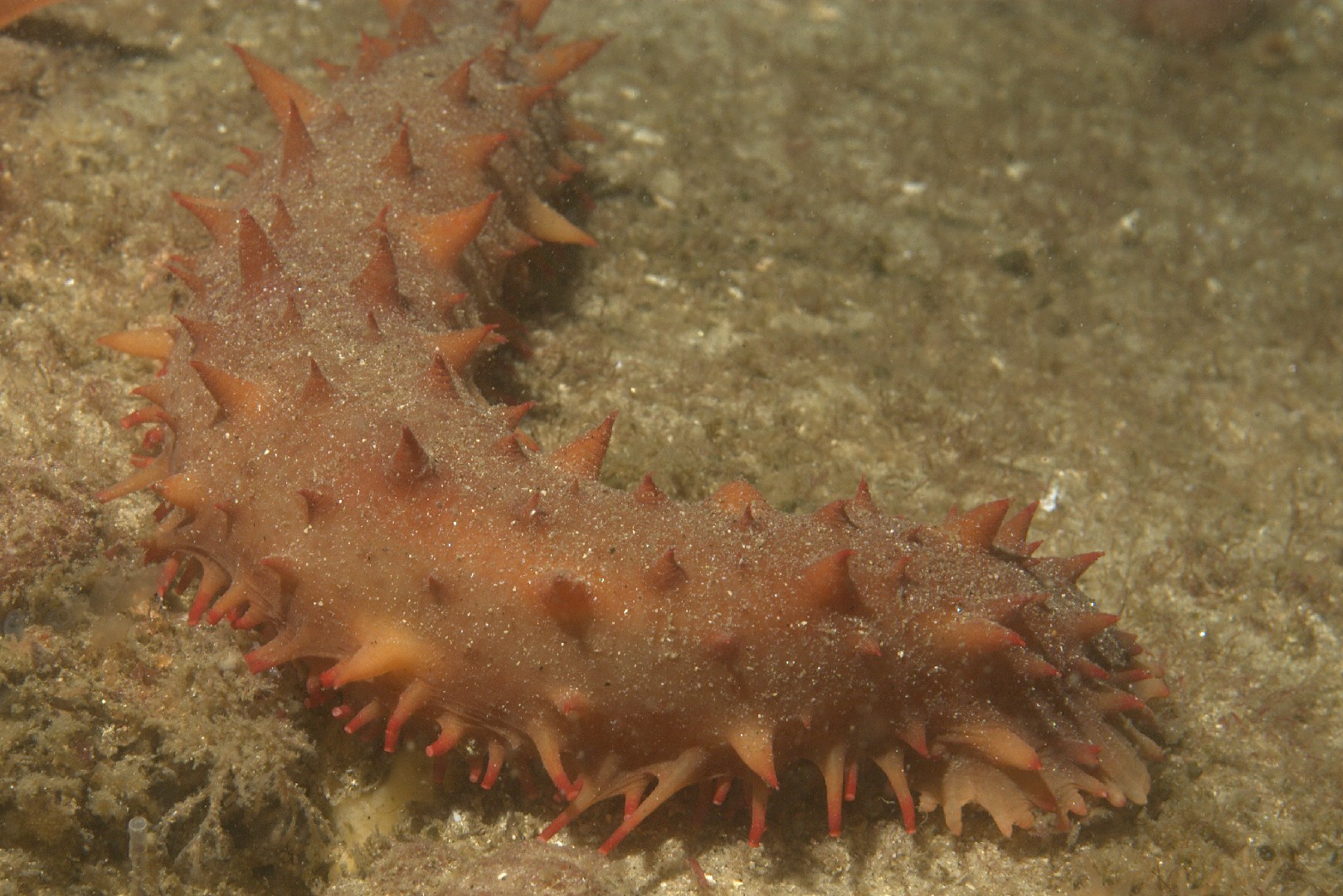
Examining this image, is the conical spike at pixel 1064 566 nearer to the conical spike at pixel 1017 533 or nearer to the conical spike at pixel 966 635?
the conical spike at pixel 1017 533

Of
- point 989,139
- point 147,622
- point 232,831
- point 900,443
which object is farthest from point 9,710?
point 989,139

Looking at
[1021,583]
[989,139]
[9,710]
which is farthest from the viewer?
[989,139]

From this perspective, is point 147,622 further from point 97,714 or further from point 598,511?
point 598,511

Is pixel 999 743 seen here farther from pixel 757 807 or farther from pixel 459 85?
→ pixel 459 85

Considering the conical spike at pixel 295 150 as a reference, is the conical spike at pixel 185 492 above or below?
below

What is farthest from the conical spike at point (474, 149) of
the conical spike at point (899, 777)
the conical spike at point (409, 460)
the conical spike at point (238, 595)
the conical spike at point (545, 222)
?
the conical spike at point (899, 777)

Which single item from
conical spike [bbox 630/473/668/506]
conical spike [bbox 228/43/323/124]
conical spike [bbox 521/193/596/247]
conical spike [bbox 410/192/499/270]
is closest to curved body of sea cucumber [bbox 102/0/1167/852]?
conical spike [bbox 630/473/668/506]

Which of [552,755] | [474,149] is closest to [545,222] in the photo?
[474,149]

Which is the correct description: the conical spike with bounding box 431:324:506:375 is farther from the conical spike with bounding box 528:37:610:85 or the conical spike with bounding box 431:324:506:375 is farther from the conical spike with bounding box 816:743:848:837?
the conical spike with bounding box 528:37:610:85
